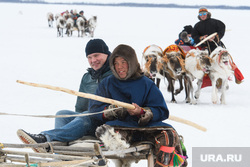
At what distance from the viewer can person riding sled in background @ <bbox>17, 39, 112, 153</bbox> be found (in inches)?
137

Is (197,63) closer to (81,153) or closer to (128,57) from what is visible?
(128,57)

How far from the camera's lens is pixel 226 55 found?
822 centimetres

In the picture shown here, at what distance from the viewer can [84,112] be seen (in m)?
3.93

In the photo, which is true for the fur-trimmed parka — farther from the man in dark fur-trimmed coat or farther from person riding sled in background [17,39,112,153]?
person riding sled in background [17,39,112,153]

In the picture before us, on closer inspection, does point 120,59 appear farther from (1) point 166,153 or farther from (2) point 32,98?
(2) point 32,98

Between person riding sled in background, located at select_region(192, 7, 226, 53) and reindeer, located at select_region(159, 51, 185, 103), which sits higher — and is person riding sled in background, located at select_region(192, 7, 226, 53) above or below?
above

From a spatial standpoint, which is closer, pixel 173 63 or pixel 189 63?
pixel 173 63

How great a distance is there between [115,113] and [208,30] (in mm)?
6244

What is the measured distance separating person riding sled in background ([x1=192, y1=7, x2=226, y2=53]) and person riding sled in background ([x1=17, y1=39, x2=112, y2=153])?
17.1 ft

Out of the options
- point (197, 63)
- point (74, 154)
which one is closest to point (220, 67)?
point (197, 63)

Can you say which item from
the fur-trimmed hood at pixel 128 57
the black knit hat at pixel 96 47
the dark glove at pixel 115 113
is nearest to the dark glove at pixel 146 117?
the dark glove at pixel 115 113

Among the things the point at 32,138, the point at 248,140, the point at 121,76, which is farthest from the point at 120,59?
the point at 248,140

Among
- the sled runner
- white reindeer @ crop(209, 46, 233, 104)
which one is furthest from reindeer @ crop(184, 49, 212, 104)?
the sled runner

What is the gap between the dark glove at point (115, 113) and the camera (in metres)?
3.30
